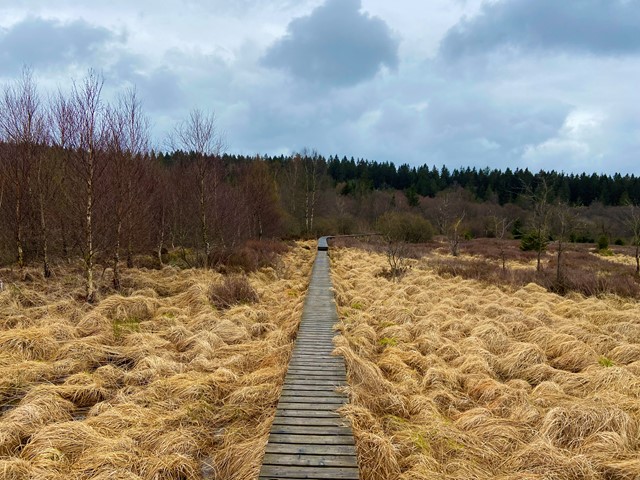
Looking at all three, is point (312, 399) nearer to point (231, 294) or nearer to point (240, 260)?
point (231, 294)

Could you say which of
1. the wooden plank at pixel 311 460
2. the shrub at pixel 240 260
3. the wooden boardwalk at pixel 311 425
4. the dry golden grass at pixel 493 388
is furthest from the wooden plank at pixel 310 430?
the shrub at pixel 240 260

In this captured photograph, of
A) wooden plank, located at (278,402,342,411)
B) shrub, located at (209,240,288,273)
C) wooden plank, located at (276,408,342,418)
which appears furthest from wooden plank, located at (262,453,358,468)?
shrub, located at (209,240,288,273)

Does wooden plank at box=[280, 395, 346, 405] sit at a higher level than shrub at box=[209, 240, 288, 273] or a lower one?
lower

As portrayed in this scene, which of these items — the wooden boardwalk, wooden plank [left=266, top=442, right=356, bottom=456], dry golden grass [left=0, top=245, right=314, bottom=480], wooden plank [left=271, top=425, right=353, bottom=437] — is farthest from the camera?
wooden plank [left=271, top=425, right=353, bottom=437]

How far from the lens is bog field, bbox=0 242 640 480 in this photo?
163 inches

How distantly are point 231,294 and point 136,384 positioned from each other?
16.5 feet

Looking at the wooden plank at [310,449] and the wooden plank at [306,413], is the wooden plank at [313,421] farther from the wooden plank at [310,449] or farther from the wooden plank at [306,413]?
the wooden plank at [310,449]

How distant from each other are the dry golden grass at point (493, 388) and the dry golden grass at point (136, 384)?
1.55m

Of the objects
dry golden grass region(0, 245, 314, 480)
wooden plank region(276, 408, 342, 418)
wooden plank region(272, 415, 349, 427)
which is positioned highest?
wooden plank region(272, 415, 349, 427)

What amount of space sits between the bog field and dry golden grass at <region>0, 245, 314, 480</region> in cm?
2

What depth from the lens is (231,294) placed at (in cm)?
1109

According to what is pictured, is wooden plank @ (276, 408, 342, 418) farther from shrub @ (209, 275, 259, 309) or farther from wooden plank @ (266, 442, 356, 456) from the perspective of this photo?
shrub @ (209, 275, 259, 309)

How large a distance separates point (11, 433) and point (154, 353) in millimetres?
2849

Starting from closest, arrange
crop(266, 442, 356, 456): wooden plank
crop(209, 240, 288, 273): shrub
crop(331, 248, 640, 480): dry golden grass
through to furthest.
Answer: crop(266, 442, 356, 456): wooden plank → crop(331, 248, 640, 480): dry golden grass → crop(209, 240, 288, 273): shrub
